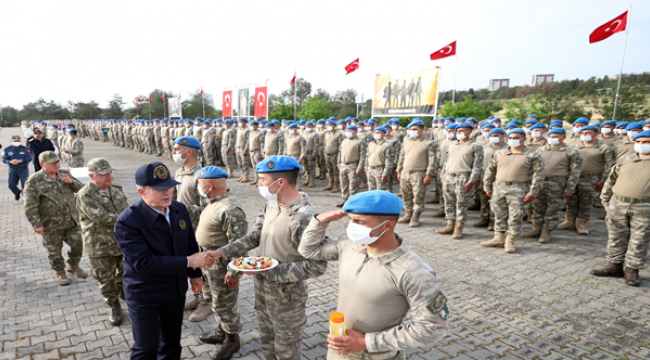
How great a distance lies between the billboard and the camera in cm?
1453

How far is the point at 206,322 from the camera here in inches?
163

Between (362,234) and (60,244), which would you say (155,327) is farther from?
(60,244)

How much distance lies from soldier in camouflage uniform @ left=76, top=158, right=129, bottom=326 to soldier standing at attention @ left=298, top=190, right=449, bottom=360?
3.26m

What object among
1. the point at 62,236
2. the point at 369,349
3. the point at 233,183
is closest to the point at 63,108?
the point at 233,183

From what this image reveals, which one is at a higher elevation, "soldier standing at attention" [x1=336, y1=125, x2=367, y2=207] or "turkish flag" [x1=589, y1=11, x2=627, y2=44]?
"turkish flag" [x1=589, y1=11, x2=627, y2=44]

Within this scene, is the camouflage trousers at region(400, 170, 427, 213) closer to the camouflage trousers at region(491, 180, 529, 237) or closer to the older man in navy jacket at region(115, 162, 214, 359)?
the camouflage trousers at region(491, 180, 529, 237)

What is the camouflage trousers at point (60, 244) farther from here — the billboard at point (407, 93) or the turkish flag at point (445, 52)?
the turkish flag at point (445, 52)

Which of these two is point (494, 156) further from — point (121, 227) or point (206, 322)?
point (121, 227)

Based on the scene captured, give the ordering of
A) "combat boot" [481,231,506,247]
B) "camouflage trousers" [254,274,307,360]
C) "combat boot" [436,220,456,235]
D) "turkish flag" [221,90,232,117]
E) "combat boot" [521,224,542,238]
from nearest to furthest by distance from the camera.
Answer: "camouflage trousers" [254,274,307,360] → "combat boot" [481,231,506,247] → "combat boot" [521,224,542,238] → "combat boot" [436,220,456,235] → "turkish flag" [221,90,232,117]

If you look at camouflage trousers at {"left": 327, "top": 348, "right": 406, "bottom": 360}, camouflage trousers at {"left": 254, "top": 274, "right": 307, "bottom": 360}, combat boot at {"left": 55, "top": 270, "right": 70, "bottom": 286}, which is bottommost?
combat boot at {"left": 55, "top": 270, "right": 70, "bottom": 286}

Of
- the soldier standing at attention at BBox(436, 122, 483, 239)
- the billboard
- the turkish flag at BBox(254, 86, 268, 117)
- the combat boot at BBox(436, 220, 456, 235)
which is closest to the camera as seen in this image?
the soldier standing at attention at BBox(436, 122, 483, 239)

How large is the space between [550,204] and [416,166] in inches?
108

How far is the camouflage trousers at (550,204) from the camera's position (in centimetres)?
696

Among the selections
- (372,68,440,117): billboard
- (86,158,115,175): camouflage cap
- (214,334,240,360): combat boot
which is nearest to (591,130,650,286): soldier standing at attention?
(214,334,240,360): combat boot
